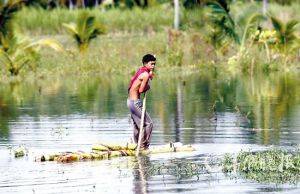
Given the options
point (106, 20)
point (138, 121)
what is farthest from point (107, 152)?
point (106, 20)

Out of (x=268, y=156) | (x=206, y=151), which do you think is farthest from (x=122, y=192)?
(x=206, y=151)

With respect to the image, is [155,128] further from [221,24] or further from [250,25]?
[221,24]

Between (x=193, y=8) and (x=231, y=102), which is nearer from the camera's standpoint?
(x=231, y=102)

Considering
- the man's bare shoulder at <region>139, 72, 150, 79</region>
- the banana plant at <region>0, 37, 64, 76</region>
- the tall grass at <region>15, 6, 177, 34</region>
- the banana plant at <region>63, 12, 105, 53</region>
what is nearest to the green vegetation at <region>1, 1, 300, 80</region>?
the banana plant at <region>63, 12, 105, 53</region>

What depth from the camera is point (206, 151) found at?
17.3 m

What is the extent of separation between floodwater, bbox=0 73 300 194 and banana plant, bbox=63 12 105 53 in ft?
17.2

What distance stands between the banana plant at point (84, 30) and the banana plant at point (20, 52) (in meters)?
3.70

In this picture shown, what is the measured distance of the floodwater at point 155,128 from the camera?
1426cm

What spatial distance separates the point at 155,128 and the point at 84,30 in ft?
72.3

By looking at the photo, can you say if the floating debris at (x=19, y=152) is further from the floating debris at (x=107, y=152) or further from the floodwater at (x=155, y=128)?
the floating debris at (x=107, y=152)

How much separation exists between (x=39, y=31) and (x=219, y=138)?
122 feet

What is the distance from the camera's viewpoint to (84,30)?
43031 millimetres

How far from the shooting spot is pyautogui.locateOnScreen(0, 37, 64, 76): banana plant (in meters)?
38.2

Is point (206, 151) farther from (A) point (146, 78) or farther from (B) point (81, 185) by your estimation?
(B) point (81, 185)
